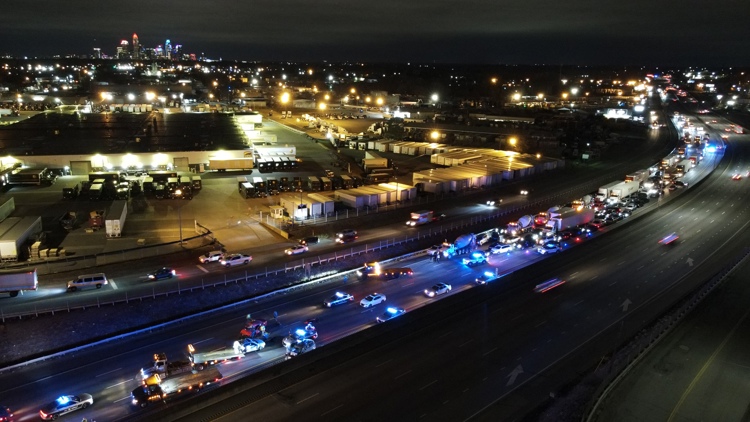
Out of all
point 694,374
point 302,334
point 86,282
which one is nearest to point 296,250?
point 302,334

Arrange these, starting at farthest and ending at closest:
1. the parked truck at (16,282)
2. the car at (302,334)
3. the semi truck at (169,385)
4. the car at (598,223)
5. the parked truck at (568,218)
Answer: the car at (598,223)
the parked truck at (568,218)
the parked truck at (16,282)
the car at (302,334)
the semi truck at (169,385)

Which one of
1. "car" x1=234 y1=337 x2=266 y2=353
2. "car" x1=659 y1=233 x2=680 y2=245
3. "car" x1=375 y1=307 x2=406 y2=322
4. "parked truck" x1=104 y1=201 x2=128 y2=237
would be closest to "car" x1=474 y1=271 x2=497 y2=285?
"car" x1=375 y1=307 x2=406 y2=322

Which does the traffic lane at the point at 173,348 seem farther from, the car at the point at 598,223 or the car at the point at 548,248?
the car at the point at 598,223

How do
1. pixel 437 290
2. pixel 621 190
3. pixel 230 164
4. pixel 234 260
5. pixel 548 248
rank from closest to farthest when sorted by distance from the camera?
pixel 437 290
pixel 234 260
pixel 548 248
pixel 621 190
pixel 230 164

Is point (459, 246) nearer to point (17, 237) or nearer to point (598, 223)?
point (598, 223)

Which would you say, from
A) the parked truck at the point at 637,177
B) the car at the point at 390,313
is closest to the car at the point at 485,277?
the car at the point at 390,313

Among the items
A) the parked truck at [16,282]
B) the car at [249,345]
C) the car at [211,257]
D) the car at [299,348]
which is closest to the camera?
the car at [299,348]

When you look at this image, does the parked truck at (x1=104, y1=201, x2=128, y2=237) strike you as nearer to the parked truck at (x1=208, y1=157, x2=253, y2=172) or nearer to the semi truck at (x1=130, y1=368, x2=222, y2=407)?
the semi truck at (x1=130, y1=368, x2=222, y2=407)
